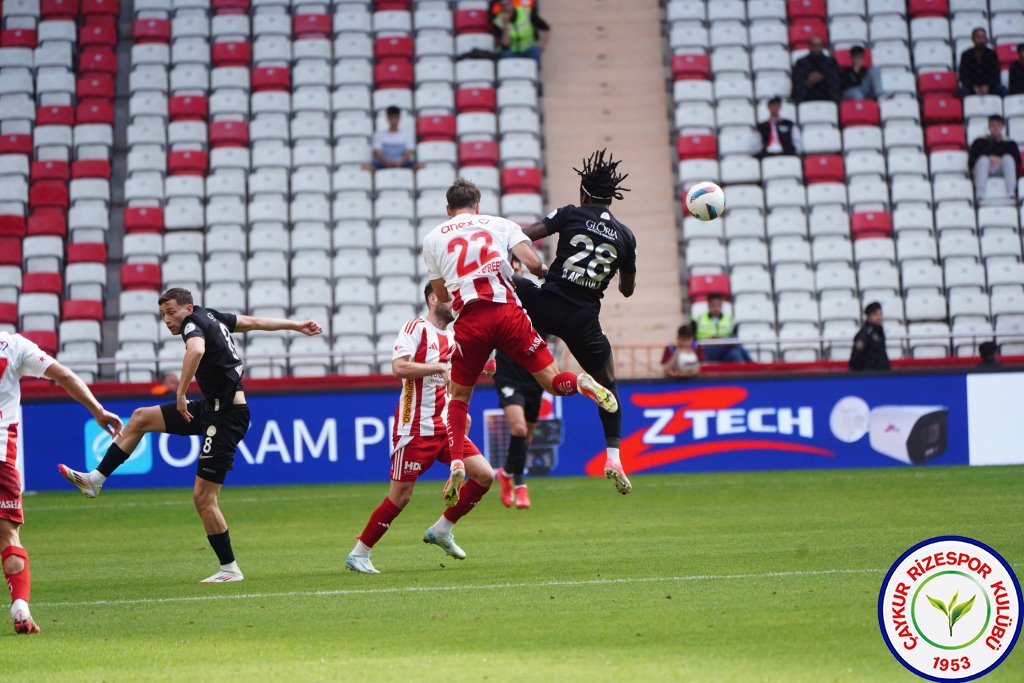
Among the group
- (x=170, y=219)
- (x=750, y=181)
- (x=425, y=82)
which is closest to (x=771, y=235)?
(x=750, y=181)

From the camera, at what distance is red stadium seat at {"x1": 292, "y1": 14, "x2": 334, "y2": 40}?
27203 millimetres

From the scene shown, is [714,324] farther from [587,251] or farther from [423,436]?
[423,436]

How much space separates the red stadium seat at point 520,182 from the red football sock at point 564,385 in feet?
46.9

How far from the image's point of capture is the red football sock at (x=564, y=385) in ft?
33.2

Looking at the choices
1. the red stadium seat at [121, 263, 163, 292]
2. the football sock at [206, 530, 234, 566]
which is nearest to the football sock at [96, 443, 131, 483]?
the football sock at [206, 530, 234, 566]

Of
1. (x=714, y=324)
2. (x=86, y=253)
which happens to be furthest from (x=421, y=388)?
(x=86, y=253)

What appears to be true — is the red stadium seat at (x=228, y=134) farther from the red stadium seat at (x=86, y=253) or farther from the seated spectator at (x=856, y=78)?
the seated spectator at (x=856, y=78)

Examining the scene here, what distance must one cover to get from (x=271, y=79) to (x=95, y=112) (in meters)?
3.24

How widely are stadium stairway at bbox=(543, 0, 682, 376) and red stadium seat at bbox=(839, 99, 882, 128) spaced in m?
3.18

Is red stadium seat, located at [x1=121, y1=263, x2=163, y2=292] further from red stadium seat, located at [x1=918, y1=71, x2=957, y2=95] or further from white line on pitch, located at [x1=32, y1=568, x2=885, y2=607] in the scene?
white line on pitch, located at [x1=32, y1=568, x2=885, y2=607]

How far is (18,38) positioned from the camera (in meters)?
27.3

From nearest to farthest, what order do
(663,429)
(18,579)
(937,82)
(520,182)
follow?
(18,579)
(663,429)
(520,182)
(937,82)

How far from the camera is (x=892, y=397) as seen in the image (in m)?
19.2

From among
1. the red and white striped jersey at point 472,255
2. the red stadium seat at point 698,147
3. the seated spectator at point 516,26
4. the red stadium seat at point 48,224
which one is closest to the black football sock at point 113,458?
the red and white striped jersey at point 472,255
